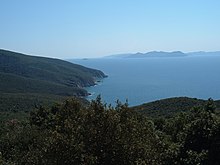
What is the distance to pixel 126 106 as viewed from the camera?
16781mm

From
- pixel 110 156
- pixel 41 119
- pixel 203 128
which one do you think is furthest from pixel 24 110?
pixel 110 156

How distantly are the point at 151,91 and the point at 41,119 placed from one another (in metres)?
137

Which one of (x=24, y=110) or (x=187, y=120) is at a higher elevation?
(x=187, y=120)

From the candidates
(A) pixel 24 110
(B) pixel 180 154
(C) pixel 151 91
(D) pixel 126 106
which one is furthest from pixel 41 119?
(C) pixel 151 91

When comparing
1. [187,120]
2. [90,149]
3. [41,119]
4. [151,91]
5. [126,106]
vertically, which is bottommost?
[151,91]

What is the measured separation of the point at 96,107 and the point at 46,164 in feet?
12.0

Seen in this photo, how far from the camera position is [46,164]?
14289mm

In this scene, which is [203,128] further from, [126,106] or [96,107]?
[96,107]

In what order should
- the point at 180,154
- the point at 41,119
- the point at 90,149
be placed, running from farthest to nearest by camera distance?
the point at 41,119
the point at 180,154
the point at 90,149

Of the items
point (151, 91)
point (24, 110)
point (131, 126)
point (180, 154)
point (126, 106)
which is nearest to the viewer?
point (131, 126)

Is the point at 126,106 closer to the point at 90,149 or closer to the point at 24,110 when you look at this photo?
the point at 90,149

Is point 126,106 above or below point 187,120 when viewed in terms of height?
above

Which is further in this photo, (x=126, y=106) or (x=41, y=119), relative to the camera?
(x=41, y=119)

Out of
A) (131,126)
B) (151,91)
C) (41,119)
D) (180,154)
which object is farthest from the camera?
(151,91)
